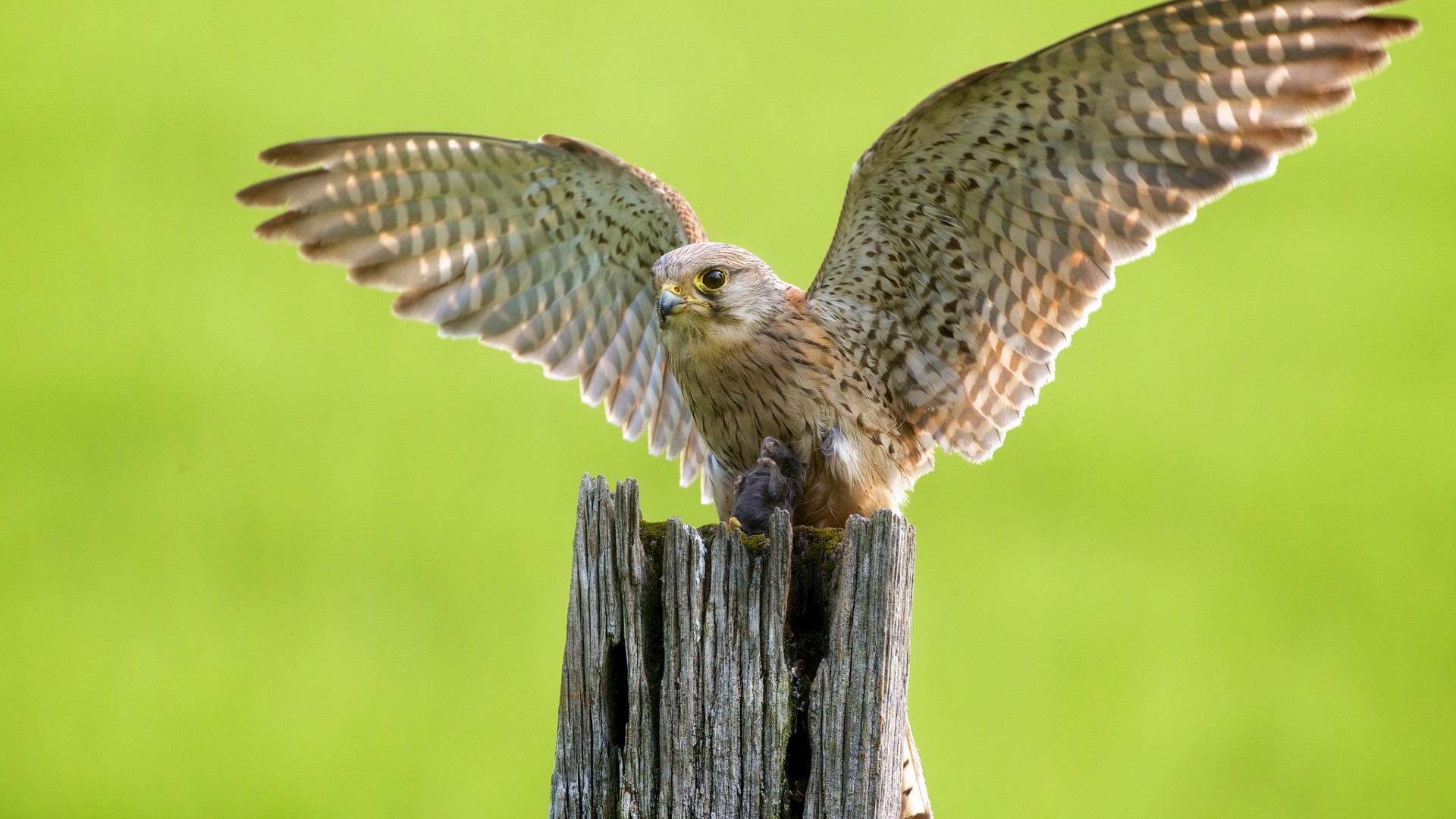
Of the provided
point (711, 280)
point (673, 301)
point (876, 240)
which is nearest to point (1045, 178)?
point (876, 240)

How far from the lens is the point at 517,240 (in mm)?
3785

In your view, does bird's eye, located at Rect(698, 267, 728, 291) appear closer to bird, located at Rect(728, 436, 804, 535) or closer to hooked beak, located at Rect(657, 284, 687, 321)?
hooked beak, located at Rect(657, 284, 687, 321)

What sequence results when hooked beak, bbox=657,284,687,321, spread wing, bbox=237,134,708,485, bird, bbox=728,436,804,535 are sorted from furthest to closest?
spread wing, bbox=237,134,708,485
hooked beak, bbox=657,284,687,321
bird, bbox=728,436,804,535

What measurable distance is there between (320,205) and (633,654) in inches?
84.8

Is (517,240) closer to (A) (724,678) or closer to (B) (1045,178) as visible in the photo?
(B) (1045,178)

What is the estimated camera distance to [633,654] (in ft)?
6.49

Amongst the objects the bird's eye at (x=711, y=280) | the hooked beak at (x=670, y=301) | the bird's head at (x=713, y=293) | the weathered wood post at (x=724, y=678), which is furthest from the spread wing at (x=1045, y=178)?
the weathered wood post at (x=724, y=678)

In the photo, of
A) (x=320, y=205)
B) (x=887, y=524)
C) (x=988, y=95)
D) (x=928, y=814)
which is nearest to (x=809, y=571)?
(x=887, y=524)

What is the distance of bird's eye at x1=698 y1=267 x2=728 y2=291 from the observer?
308 centimetres

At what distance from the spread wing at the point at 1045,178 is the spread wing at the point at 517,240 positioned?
2.32 ft

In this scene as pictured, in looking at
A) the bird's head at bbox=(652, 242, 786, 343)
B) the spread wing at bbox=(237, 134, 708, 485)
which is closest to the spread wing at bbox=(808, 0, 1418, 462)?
the bird's head at bbox=(652, 242, 786, 343)

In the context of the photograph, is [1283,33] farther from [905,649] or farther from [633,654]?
[633,654]

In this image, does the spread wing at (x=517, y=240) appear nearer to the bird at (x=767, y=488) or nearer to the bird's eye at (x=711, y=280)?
the bird's eye at (x=711, y=280)

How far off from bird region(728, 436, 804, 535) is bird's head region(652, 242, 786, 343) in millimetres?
324
